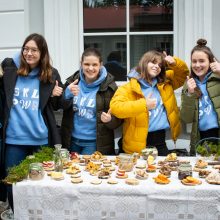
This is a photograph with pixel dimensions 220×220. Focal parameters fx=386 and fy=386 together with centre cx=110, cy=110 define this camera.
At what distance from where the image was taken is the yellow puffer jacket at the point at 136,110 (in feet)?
8.65

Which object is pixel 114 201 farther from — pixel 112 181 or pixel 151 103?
pixel 151 103

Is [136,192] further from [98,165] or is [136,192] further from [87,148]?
[87,148]

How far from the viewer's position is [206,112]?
277 cm

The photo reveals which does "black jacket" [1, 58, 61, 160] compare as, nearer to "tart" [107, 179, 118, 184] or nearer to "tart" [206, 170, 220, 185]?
"tart" [107, 179, 118, 184]

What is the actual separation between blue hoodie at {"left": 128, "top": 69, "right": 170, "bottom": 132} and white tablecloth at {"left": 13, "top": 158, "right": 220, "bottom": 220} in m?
0.72

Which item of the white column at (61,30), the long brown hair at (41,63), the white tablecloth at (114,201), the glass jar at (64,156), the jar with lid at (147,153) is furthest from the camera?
the white column at (61,30)

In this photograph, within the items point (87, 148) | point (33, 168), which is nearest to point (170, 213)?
point (33, 168)

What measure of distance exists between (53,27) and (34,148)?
1.46 metres

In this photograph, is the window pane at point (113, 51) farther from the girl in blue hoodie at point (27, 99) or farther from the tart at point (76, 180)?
the tart at point (76, 180)

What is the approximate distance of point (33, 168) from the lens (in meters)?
2.14

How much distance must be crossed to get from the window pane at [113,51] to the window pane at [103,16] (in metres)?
0.09

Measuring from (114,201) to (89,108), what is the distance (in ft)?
3.22

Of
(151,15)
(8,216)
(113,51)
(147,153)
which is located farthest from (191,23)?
(8,216)

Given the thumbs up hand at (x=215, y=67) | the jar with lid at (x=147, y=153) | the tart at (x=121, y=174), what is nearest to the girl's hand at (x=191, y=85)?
the thumbs up hand at (x=215, y=67)
